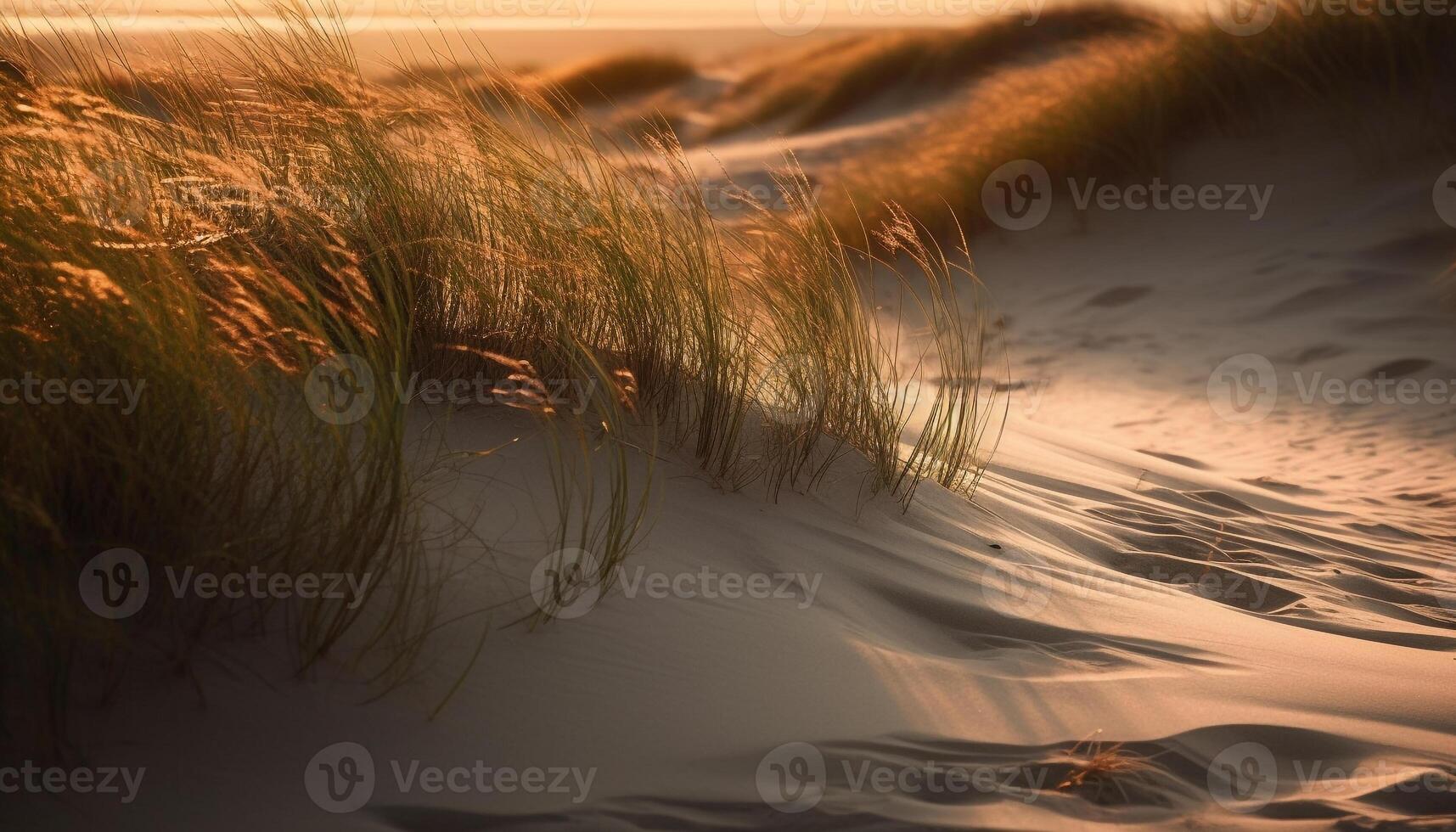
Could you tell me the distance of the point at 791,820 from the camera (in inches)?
63.6

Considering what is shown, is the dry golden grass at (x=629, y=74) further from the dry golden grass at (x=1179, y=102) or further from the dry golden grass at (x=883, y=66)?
the dry golden grass at (x=1179, y=102)

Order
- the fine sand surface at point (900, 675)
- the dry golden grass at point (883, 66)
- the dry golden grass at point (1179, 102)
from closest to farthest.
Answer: the fine sand surface at point (900, 675)
the dry golden grass at point (1179, 102)
the dry golden grass at point (883, 66)

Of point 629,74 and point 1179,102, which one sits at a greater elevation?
point 629,74

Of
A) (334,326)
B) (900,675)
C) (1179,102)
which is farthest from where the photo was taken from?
(1179,102)

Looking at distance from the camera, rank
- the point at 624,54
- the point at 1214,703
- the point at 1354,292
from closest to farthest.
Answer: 1. the point at 1214,703
2. the point at 1354,292
3. the point at 624,54

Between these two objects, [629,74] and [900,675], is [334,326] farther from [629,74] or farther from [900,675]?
[629,74]

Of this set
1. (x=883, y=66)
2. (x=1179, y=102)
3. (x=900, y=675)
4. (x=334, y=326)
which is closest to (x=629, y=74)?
(x=883, y=66)

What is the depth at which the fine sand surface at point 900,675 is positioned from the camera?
164cm

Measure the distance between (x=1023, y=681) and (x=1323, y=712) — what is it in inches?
21.8

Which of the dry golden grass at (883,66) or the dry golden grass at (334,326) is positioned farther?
the dry golden grass at (883,66)

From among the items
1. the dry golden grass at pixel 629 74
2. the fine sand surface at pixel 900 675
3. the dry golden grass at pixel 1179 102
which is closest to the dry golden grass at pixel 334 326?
the fine sand surface at pixel 900 675

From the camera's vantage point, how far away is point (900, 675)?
6.54 ft

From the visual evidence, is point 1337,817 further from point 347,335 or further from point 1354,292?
point 1354,292

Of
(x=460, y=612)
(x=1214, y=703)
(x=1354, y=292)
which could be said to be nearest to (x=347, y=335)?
(x=460, y=612)
